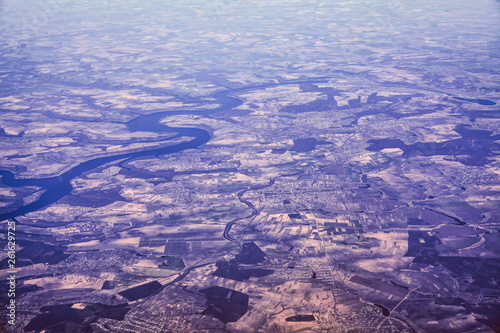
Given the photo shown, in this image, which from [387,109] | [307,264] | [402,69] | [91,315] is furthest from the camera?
[402,69]

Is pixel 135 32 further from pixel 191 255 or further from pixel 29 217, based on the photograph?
pixel 191 255

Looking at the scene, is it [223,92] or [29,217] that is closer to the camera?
[29,217]

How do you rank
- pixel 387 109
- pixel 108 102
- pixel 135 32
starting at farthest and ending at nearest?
pixel 135 32
pixel 108 102
pixel 387 109

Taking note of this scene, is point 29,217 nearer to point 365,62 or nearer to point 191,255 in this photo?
point 191,255

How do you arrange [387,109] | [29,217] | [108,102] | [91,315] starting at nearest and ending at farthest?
[91,315]
[29,217]
[387,109]
[108,102]

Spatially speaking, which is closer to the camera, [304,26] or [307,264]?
[307,264]

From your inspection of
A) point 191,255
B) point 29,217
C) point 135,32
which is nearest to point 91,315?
point 191,255

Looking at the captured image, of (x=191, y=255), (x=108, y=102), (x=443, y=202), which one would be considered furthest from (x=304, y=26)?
(x=191, y=255)

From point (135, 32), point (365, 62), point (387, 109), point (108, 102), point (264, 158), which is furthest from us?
point (135, 32)
